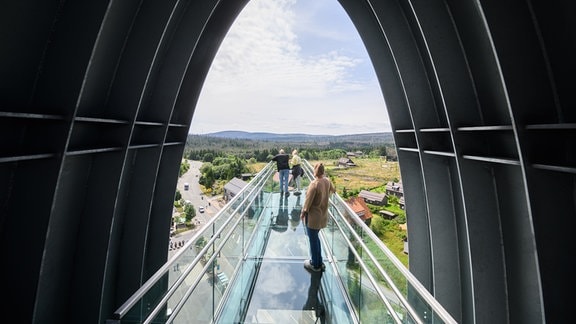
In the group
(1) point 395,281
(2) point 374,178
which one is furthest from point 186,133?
(2) point 374,178

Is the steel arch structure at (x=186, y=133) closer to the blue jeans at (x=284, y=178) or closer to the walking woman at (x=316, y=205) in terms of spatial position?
the walking woman at (x=316, y=205)

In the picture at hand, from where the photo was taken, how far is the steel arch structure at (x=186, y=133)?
3.16 m

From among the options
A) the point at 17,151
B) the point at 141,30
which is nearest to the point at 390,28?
the point at 141,30

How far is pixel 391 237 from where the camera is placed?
35.7 meters

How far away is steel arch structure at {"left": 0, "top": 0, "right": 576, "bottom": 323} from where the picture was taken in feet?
10.4

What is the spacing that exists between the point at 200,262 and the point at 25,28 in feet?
12.2

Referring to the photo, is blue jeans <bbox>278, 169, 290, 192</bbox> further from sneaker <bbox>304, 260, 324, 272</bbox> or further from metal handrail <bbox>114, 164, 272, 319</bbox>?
metal handrail <bbox>114, 164, 272, 319</bbox>

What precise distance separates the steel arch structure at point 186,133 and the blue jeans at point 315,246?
9.17 feet

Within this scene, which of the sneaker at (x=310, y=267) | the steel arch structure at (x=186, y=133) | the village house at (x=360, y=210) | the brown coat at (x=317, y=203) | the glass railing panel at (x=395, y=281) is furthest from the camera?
the village house at (x=360, y=210)

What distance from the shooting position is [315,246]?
5.02 metres

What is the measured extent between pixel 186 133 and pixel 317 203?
17.6ft

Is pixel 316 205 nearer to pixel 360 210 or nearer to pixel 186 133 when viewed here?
pixel 186 133

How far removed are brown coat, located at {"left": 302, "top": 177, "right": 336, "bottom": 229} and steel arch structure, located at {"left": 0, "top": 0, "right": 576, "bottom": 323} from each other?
2548 mm

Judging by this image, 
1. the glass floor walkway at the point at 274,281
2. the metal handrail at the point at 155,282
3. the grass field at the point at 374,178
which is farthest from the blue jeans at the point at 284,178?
the grass field at the point at 374,178
